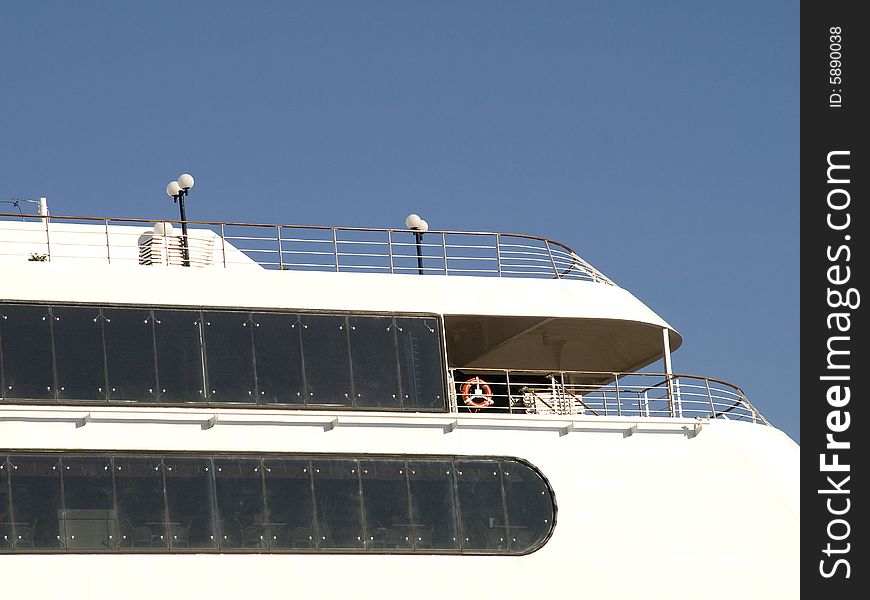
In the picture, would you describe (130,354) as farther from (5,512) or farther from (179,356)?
(5,512)

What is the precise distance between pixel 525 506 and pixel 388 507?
2188mm

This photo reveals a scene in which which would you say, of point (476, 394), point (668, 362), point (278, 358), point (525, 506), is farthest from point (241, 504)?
point (668, 362)

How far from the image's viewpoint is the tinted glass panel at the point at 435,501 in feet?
77.3

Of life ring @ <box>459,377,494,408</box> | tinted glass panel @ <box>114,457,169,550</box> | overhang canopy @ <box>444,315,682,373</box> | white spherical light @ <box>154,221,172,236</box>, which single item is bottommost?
tinted glass panel @ <box>114,457,169,550</box>

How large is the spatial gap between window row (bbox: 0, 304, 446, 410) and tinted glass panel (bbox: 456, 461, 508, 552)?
47.6 inches

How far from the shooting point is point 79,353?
22938mm

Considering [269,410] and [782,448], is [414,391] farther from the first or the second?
[782,448]

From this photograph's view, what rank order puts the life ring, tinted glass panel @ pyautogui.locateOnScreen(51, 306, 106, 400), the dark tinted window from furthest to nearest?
the life ring
the dark tinted window
tinted glass panel @ pyautogui.locateOnScreen(51, 306, 106, 400)

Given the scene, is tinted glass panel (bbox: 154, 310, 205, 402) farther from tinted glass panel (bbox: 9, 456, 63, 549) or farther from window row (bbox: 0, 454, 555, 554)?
tinted glass panel (bbox: 9, 456, 63, 549)

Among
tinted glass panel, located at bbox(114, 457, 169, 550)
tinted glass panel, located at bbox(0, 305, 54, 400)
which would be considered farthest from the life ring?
tinted glass panel, located at bbox(0, 305, 54, 400)

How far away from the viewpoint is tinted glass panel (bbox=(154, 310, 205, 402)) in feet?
76.2

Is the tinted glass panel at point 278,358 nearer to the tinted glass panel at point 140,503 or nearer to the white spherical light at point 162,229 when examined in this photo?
the tinted glass panel at point 140,503

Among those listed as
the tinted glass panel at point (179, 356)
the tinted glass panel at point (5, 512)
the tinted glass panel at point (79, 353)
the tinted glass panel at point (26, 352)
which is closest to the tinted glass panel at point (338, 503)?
the tinted glass panel at point (179, 356)
